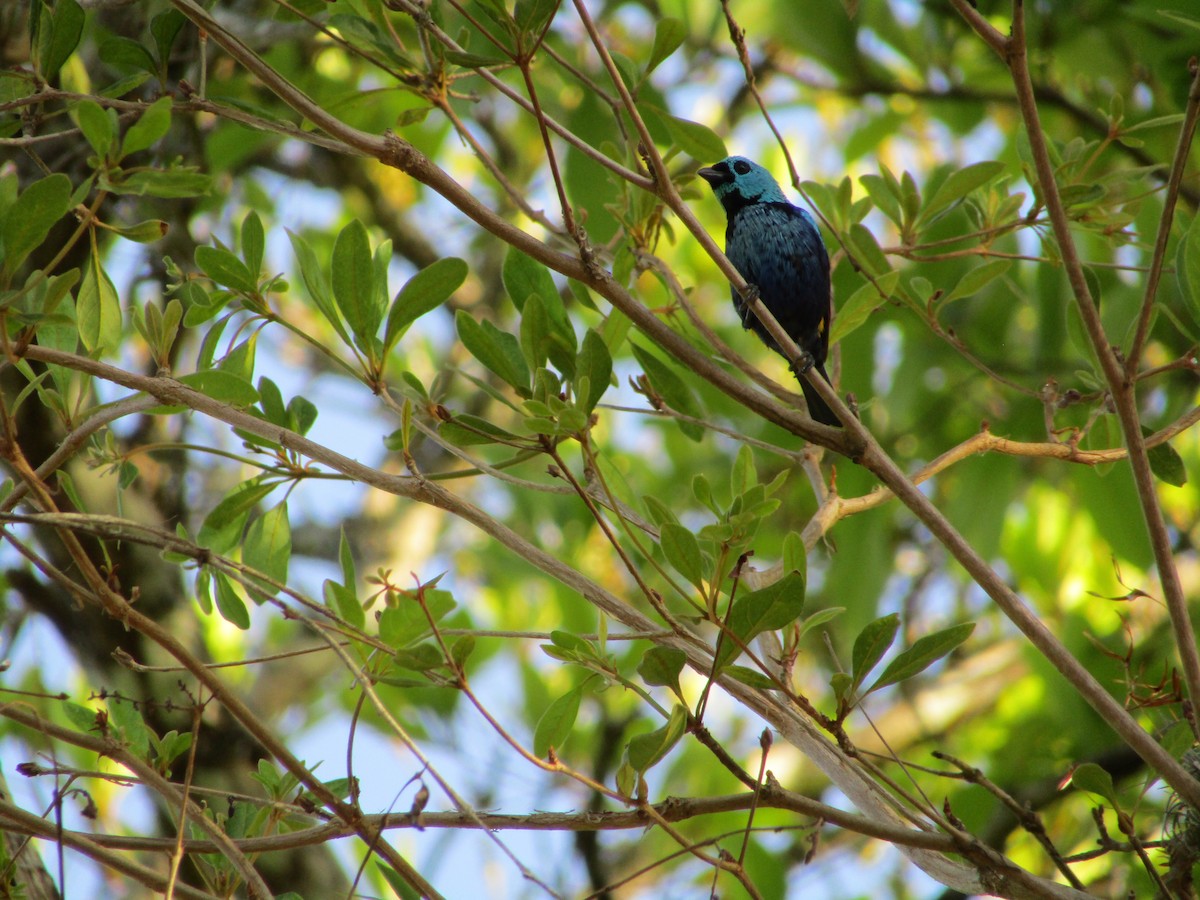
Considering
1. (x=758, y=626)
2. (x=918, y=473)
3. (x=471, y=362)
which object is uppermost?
(x=471, y=362)

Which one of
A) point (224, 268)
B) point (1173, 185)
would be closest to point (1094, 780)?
point (1173, 185)

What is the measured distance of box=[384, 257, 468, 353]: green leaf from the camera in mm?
1891

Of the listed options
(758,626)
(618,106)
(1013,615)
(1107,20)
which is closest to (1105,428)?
(1013,615)

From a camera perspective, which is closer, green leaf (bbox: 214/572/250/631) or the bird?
green leaf (bbox: 214/572/250/631)

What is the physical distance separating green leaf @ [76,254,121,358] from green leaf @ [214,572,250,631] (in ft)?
1.38

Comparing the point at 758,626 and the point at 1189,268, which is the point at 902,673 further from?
the point at 1189,268

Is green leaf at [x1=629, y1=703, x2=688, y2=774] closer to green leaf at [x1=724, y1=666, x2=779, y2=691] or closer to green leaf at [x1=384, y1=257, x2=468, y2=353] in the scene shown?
green leaf at [x1=724, y1=666, x2=779, y2=691]

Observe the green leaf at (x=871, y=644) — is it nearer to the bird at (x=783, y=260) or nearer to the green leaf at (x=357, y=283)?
the green leaf at (x=357, y=283)

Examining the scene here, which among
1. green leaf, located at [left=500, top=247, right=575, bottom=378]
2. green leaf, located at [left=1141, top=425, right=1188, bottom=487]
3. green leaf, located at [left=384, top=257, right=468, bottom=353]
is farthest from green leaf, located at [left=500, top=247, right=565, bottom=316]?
green leaf, located at [left=1141, top=425, right=1188, bottom=487]

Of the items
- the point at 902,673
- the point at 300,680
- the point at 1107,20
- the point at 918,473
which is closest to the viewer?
the point at 902,673

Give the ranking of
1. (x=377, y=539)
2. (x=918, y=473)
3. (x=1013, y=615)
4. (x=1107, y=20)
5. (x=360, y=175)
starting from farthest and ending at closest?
1. (x=360, y=175)
2. (x=377, y=539)
3. (x=1107, y=20)
4. (x=918, y=473)
5. (x=1013, y=615)

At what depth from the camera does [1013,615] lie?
1625mm

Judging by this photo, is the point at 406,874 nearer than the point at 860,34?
Yes

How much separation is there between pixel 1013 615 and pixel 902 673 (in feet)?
0.73
